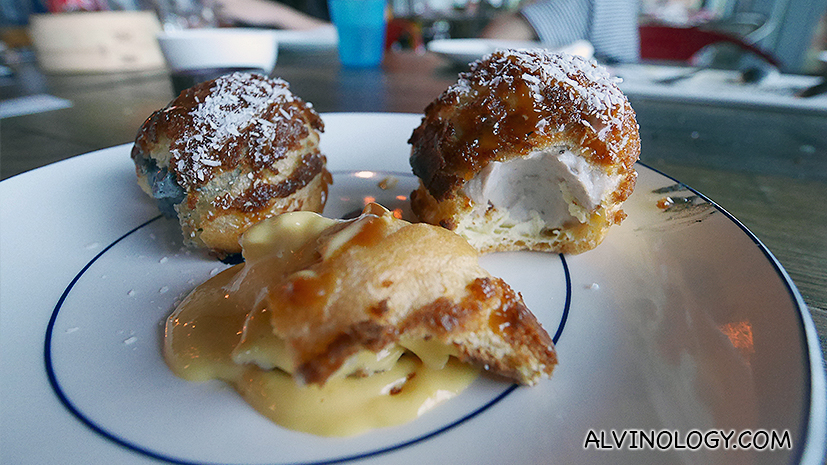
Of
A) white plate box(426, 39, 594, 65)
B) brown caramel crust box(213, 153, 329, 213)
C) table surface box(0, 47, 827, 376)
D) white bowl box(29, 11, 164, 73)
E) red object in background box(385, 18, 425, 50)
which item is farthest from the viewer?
red object in background box(385, 18, 425, 50)

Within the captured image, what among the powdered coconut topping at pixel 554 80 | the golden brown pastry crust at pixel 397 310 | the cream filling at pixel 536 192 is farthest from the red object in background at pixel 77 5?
the golden brown pastry crust at pixel 397 310

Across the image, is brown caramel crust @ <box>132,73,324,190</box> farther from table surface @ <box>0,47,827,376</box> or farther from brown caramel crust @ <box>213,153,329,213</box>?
table surface @ <box>0,47,827,376</box>

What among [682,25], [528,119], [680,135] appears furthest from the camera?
[682,25]

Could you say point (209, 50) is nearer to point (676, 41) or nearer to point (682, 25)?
point (676, 41)

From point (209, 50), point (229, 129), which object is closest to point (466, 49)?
point (209, 50)

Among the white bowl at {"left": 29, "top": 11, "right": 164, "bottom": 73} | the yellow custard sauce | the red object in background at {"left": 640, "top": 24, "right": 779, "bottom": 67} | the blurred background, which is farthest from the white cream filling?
the red object in background at {"left": 640, "top": 24, "right": 779, "bottom": 67}

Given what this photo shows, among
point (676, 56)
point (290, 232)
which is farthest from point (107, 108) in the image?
point (676, 56)
